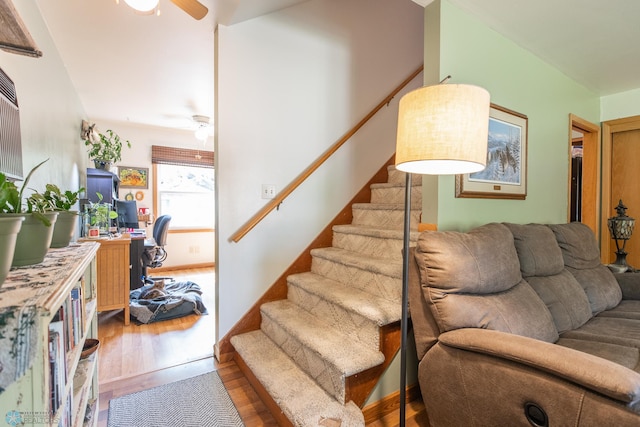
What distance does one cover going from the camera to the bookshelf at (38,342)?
1.87 feet

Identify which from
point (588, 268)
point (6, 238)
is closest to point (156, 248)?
point (6, 238)

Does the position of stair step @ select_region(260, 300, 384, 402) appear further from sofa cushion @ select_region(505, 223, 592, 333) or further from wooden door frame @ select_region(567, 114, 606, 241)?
wooden door frame @ select_region(567, 114, 606, 241)

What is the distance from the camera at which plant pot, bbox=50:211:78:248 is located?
1180mm

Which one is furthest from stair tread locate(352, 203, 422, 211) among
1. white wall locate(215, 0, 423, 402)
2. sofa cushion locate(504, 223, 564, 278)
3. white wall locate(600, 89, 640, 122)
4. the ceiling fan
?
white wall locate(600, 89, 640, 122)

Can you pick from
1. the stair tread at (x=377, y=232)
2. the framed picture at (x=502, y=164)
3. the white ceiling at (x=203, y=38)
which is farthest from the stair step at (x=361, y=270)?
the white ceiling at (x=203, y=38)

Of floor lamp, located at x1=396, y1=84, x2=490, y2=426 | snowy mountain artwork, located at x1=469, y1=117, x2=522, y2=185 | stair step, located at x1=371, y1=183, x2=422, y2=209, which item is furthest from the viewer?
stair step, located at x1=371, y1=183, x2=422, y2=209

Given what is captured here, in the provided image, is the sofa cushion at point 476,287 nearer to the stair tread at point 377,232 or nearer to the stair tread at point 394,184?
the stair tread at point 377,232

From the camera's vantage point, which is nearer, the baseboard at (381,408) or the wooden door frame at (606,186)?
the baseboard at (381,408)

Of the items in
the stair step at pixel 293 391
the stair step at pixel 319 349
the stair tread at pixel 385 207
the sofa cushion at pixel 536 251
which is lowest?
the stair step at pixel 293 391

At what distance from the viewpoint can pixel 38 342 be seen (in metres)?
0.59

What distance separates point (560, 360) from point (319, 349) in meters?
1.03

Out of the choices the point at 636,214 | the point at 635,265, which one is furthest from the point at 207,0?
the point at 635,265

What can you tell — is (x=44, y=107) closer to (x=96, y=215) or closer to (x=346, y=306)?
(x=96, y=215)

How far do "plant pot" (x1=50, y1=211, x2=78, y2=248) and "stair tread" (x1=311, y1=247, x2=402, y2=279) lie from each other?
1.54 meters
